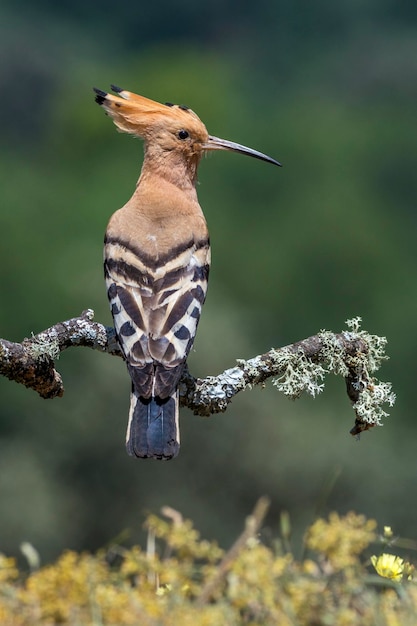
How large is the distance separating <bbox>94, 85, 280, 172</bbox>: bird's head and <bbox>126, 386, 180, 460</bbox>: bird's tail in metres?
1.48

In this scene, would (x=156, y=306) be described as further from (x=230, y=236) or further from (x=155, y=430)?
(x=230, y=236)

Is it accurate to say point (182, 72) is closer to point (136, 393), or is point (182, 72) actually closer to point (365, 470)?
point (365, 470)

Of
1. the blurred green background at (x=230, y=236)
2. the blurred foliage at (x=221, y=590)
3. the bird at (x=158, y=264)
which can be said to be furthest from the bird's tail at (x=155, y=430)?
the blurred foliage at (x=221, y=590)

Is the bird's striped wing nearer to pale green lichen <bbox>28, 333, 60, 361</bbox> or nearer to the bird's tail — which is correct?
the bird's tail

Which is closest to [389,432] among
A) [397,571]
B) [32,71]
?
[397,571]

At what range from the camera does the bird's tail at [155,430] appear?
3.44 m

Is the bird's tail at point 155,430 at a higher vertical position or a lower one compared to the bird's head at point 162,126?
lower

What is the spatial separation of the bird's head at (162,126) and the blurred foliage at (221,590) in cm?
258

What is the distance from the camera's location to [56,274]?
14.5m

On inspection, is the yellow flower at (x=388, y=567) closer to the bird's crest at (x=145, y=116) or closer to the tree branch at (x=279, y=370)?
the tree branch at (x=279, y=370)

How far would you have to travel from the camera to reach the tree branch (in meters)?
3.39

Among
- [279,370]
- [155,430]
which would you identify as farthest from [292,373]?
[155,430]

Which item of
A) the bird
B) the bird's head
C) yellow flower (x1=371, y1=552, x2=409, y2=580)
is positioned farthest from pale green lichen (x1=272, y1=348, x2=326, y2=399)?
the bird's head

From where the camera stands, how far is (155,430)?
11.3 ft
